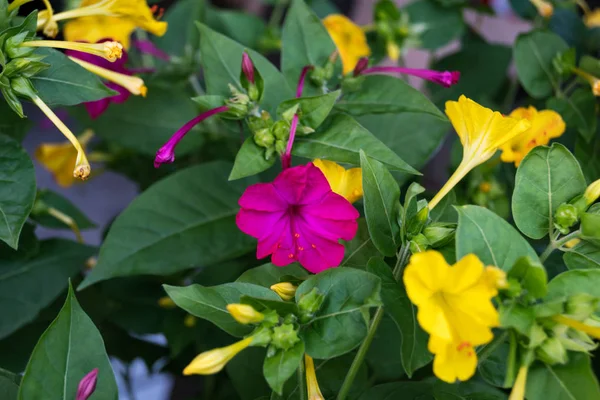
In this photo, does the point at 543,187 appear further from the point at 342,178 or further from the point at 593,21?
the point at 593,21

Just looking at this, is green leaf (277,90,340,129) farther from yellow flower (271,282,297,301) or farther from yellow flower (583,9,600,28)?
yellow flower (583,9,600,28)

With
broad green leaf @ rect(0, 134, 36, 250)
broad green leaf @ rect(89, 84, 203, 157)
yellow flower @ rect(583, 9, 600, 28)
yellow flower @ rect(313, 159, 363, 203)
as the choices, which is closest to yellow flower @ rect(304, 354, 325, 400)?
yellow flower @ rect(313, 159, 363, 203)

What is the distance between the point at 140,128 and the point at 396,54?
42cm

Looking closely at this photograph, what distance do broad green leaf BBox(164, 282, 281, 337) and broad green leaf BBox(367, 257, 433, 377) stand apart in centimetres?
9

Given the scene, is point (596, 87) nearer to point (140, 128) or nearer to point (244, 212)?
point (244, 212)

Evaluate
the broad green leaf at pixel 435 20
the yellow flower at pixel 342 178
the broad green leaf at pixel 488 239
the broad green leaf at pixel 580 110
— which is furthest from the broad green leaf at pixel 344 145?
the broad green leaf at pixel 435 20

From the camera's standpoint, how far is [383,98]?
0.68m

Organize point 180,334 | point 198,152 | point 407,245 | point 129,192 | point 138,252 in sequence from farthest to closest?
1. point 129,192
2. point 198,152
3. point 180,334
4. point 138,252
5. point 407,245

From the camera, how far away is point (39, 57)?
54cm

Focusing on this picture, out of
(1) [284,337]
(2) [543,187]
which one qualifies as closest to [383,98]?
(2) [543,187]

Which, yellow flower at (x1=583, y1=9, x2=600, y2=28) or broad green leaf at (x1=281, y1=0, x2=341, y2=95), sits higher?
broad green leaf at (x1=281, y1=0, x2=341, y2=95)

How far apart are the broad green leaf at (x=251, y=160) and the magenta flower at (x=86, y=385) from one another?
226 mm

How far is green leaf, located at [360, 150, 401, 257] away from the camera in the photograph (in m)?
0.52

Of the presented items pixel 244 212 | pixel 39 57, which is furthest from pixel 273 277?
pixel 39 57
